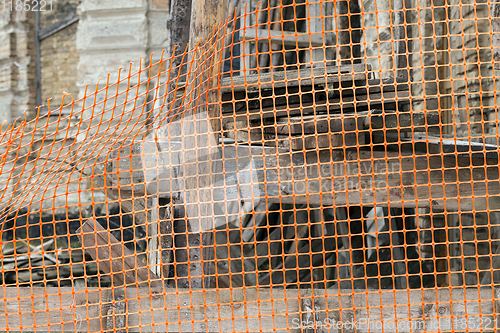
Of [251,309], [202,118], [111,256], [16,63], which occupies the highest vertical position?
[16,63]

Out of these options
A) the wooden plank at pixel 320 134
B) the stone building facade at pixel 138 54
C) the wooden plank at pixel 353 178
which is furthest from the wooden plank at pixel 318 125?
the stone building facade at pixel 138 54

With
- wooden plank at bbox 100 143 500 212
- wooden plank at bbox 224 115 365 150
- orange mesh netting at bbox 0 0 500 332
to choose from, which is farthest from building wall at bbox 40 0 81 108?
wooden plank at bbox 224 115 365 150

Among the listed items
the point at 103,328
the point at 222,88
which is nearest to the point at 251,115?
the point at 222,88

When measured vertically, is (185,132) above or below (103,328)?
above

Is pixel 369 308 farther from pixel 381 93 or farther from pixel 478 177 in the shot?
pixel 381 93

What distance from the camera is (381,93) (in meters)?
2.50

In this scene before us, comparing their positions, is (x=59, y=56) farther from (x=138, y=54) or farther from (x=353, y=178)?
(x=353, y=178)

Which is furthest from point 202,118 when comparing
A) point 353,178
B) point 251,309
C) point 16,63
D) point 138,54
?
point 16,63

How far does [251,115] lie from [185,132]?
1.38 feet

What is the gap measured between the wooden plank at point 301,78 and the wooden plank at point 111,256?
3.58 ft

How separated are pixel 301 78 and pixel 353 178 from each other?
65 cm

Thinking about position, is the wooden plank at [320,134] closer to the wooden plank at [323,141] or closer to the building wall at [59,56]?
the wooden plank at [323,141]

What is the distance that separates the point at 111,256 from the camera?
8.08 feet

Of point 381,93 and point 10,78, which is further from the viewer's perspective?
point 10,78
